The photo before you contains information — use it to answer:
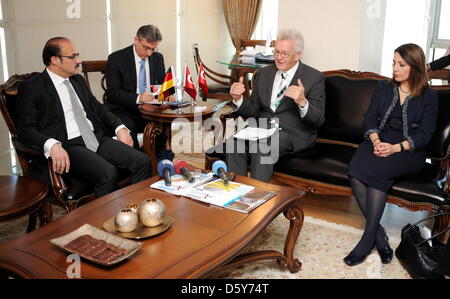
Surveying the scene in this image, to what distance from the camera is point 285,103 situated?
11.1 ft

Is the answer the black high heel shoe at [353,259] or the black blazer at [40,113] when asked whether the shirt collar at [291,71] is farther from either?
A: the black blazer at [40,113]

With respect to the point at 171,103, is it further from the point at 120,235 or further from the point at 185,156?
the point at 120,235

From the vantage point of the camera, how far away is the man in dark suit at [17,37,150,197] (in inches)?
114

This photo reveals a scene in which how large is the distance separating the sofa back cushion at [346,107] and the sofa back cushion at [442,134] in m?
0.48

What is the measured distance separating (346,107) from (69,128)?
194cm

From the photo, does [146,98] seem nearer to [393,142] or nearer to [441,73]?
[393,142]

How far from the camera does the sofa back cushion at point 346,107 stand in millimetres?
3428

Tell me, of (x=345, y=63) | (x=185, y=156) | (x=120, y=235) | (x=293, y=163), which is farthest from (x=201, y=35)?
(x=120, y=235)

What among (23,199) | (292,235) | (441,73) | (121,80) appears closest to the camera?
(23,199)

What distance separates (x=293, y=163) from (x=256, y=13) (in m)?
4.40

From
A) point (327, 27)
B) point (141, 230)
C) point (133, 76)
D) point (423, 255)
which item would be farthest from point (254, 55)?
point (141, 230)
